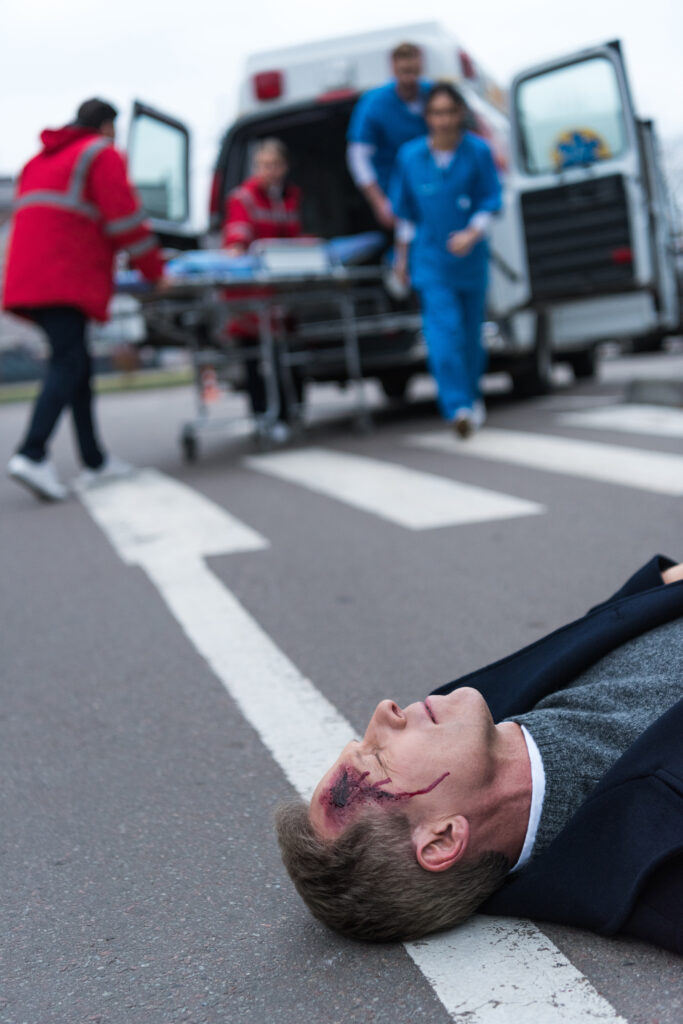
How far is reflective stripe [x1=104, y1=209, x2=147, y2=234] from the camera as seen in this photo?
25.2 feet

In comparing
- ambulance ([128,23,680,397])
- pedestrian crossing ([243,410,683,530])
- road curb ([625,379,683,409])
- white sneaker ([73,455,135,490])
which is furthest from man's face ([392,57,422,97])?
white sneaker ([73,455,135,490])

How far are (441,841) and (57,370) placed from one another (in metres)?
6.11

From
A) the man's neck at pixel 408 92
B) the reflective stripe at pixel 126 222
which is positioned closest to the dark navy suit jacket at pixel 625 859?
the reflective stripe at pixel 126 222

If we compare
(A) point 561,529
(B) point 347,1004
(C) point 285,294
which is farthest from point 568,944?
(C) point 285,294

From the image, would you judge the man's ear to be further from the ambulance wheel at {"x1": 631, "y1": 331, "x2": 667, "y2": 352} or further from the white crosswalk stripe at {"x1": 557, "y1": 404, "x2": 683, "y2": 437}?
the ambulance wheel at {"x1": 631, "y1": 331, "x2": 667, "y2": 352}

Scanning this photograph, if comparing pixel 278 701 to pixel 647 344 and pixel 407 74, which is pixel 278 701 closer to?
pixel 407 74

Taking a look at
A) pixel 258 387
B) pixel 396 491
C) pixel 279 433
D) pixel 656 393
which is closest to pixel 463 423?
pixel 279 433

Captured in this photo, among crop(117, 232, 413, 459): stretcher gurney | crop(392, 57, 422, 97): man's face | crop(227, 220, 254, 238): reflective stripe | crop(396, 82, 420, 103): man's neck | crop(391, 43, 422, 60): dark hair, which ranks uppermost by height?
crop(391, 43, 422, 60): dark hair

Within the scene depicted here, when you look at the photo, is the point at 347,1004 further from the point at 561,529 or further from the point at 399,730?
the point at 561,529

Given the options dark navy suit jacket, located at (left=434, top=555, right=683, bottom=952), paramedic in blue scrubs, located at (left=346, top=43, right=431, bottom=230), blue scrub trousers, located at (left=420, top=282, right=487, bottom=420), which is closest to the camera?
dark navy suit jacket, located at (left=434, top=555, right=683, bottom=952)

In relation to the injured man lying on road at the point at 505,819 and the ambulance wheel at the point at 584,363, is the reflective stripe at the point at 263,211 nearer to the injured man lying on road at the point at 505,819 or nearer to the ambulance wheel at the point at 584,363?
the ambulance wheel at the point at 584,363

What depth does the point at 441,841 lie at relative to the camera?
2188mm

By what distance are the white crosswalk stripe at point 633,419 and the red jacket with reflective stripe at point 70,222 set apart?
3.05m

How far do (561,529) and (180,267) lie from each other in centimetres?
399
